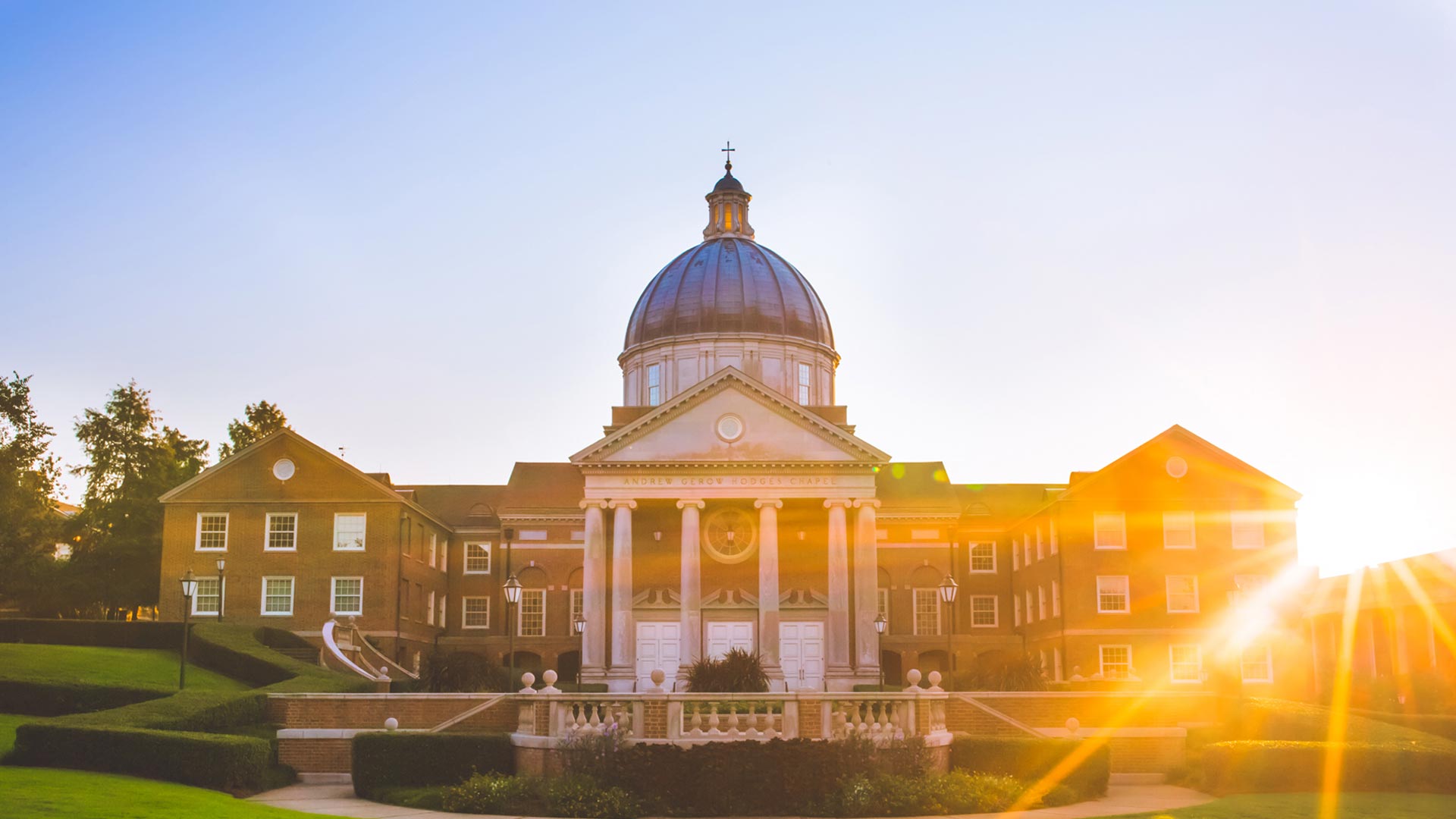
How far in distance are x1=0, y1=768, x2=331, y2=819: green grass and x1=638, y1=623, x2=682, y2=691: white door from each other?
33.0m

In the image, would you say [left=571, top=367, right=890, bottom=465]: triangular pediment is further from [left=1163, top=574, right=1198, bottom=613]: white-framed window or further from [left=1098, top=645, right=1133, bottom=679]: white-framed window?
[left=1163, top=574, right=1198, bottom=613]: white-framed window

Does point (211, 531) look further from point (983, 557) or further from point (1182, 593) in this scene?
point (1182, 593)

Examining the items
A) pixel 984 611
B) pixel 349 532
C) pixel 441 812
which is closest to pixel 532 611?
pixel 349 532

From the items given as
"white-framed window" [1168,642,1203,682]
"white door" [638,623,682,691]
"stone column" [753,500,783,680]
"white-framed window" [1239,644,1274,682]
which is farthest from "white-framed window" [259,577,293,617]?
"white-framed window" [1239,644,1274,682]

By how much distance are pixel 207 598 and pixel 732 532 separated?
20.8 meters

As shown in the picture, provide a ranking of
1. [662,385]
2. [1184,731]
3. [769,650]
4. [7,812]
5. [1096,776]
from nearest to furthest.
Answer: [7,812] < [1096,776] < [1184,731] < [769,650] < [662,385]

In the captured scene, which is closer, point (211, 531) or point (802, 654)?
point (211, 531)

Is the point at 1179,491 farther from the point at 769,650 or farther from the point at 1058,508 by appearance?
the point at 769,650

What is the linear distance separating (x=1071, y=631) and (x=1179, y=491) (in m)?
7.17

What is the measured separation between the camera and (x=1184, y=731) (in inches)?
1348

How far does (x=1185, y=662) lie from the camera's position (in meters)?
59.7

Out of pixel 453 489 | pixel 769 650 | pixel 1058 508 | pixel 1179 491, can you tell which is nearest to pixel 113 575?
pixel 453 489

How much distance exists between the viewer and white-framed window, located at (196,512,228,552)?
59250mm

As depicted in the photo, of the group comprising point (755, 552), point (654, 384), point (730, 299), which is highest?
point (730, 299)
